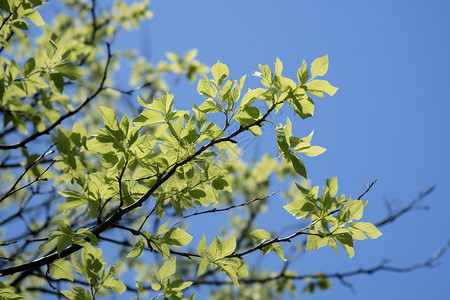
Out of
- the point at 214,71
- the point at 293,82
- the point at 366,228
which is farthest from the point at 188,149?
the point at 366,228

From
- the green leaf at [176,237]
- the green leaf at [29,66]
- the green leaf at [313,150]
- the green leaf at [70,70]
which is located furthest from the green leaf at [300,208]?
the green leaf at [29,66]

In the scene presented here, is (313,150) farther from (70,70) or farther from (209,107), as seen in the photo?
(70,70)

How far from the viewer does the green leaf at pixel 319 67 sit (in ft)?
4.88

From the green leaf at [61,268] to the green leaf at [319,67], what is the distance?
1209mm

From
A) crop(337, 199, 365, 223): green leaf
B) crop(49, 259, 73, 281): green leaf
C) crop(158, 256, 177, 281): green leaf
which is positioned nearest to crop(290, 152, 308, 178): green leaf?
crop(337, 199, 365, 223): green leaf

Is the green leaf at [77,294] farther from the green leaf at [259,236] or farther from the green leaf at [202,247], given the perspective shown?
the green leaf at [259,236]

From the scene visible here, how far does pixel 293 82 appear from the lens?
4.78 feet

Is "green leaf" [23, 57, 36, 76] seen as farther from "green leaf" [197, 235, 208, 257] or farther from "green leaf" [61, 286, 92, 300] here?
"green leaf" [197, 235, 208, 257]

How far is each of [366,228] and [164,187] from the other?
82 cm

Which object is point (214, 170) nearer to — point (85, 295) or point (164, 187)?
point (164, 187)

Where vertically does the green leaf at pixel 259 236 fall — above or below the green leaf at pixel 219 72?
below

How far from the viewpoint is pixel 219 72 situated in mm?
1523

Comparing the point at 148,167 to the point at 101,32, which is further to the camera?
the point at 101,32

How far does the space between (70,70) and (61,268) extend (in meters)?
0.95
